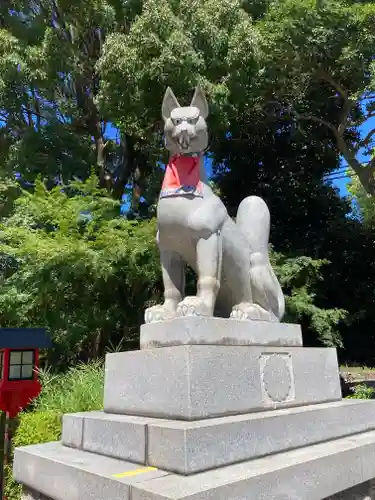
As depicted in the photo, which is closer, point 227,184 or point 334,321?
point 334,321

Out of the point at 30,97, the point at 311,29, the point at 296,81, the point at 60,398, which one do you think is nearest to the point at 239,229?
the point at 60,398

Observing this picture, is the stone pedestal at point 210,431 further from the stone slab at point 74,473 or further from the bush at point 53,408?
the bush at point 53,408

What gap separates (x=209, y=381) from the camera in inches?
111

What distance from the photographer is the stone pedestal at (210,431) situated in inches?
96.3

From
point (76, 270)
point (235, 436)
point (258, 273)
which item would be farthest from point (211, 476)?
point (76, 270)

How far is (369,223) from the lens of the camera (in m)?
12.8

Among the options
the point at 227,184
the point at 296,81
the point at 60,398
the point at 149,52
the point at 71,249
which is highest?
the point at 296,81

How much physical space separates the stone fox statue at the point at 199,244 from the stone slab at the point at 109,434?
2.51 ft

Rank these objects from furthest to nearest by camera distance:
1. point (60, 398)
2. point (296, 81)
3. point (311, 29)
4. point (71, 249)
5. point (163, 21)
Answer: point (296, 81), point (311, 29), point (163, 21), point (71, 249), point (60, 398)

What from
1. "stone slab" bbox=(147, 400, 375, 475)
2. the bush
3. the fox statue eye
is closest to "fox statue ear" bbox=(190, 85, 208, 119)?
the fox statue eye

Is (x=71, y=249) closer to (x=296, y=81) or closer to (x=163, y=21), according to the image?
(x=163, y=21)

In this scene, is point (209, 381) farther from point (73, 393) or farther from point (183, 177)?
point (73, 393)

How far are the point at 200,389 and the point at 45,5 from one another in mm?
12436

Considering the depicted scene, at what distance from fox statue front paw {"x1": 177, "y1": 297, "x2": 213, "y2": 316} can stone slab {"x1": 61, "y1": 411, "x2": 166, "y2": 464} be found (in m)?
0.73
